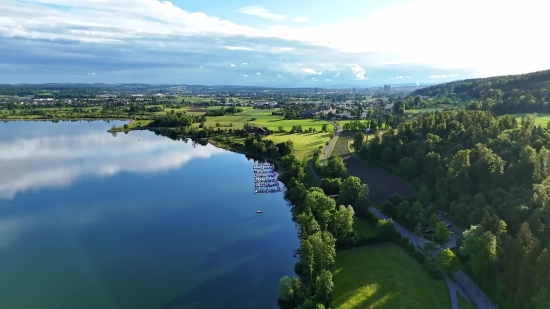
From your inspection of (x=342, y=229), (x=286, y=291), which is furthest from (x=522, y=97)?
(x=286, y=291)

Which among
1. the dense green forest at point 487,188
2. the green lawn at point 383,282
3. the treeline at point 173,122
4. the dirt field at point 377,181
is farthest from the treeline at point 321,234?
the treeline at point 173,122

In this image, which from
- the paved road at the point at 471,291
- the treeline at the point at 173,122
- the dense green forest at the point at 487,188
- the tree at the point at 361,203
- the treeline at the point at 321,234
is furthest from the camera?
the treeline at the point at 173,122

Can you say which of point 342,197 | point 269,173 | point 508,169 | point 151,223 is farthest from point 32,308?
point 508,169

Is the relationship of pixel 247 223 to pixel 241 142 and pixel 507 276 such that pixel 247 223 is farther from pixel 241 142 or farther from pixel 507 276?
pixel 241 142

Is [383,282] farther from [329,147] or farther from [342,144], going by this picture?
[342,144]

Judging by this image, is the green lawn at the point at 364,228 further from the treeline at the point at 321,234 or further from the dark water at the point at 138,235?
the dark water at the point at 138,235

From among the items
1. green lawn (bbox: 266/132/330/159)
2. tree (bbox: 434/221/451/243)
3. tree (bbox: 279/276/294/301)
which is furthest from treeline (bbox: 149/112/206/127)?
tree (bbox: 279/276/294/301)

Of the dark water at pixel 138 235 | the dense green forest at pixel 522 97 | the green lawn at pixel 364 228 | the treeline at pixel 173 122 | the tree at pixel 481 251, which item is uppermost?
the dense green forest at pixel 522 97
